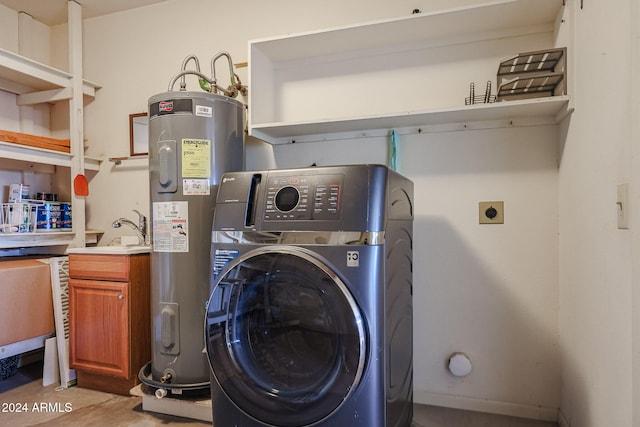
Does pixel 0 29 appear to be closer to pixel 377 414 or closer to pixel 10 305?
pixel 10 305

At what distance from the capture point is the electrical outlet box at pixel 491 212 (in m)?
1.75

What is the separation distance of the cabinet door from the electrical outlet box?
186 cm

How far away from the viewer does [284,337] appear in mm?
1277

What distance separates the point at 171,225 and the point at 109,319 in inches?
27.3

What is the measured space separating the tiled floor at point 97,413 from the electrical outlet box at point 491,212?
36.8 inches

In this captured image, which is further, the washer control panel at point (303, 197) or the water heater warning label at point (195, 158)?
the water heater warning label at point (195, 158)

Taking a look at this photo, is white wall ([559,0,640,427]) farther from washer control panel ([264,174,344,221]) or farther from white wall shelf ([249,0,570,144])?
washer control panel ([264,174,344,221])

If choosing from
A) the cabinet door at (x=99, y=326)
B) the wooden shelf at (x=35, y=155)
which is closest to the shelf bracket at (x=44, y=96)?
the wooden shelf at (x=35, y=155)

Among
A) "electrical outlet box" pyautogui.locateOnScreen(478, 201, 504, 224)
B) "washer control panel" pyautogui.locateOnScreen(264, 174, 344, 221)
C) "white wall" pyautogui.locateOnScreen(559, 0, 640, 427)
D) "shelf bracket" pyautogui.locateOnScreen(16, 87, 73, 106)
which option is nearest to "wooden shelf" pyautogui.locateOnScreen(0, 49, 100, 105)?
"shelf bracket" pyautogui.locateOnScreen(16, 87, 73, 106)

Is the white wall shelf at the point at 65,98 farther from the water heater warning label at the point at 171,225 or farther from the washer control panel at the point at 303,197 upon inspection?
the washer control panel at the point at 303,197

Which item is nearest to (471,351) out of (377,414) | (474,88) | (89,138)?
(377,414)

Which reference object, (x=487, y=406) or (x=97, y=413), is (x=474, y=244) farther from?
(x=97, y=413)

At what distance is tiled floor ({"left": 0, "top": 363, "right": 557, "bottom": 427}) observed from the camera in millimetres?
1669

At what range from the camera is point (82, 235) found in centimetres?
240
